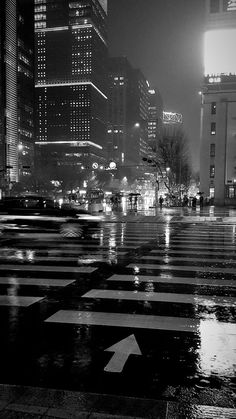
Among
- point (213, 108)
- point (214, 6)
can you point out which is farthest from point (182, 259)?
point (214, 6)

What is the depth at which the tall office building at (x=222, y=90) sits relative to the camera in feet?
211

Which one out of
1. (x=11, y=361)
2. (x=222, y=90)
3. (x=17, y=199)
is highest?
(x=222, y=90)

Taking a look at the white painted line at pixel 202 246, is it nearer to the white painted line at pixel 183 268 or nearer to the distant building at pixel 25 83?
the white painted line at pixel 183 268

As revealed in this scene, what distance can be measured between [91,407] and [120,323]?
2.32m

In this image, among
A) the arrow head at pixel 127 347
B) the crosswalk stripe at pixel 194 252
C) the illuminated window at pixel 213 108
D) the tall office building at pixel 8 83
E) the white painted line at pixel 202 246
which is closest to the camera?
the arrow head at pixel 127 347

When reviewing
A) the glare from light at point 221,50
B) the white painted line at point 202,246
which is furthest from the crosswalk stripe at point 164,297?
the glare from light at point 221,50

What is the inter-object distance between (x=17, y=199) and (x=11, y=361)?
51.0 feet

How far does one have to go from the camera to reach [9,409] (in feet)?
11.5

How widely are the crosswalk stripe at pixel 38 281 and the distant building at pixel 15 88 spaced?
3157 inches

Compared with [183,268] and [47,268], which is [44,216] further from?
[183,268]

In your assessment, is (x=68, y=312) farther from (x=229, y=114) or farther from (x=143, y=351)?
(x=229, y=114)

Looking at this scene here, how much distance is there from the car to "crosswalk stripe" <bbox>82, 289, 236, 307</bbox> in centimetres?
1039

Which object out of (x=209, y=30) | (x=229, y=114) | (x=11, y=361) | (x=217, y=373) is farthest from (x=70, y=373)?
(x=209, y=30)

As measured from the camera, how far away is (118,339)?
205 inches
